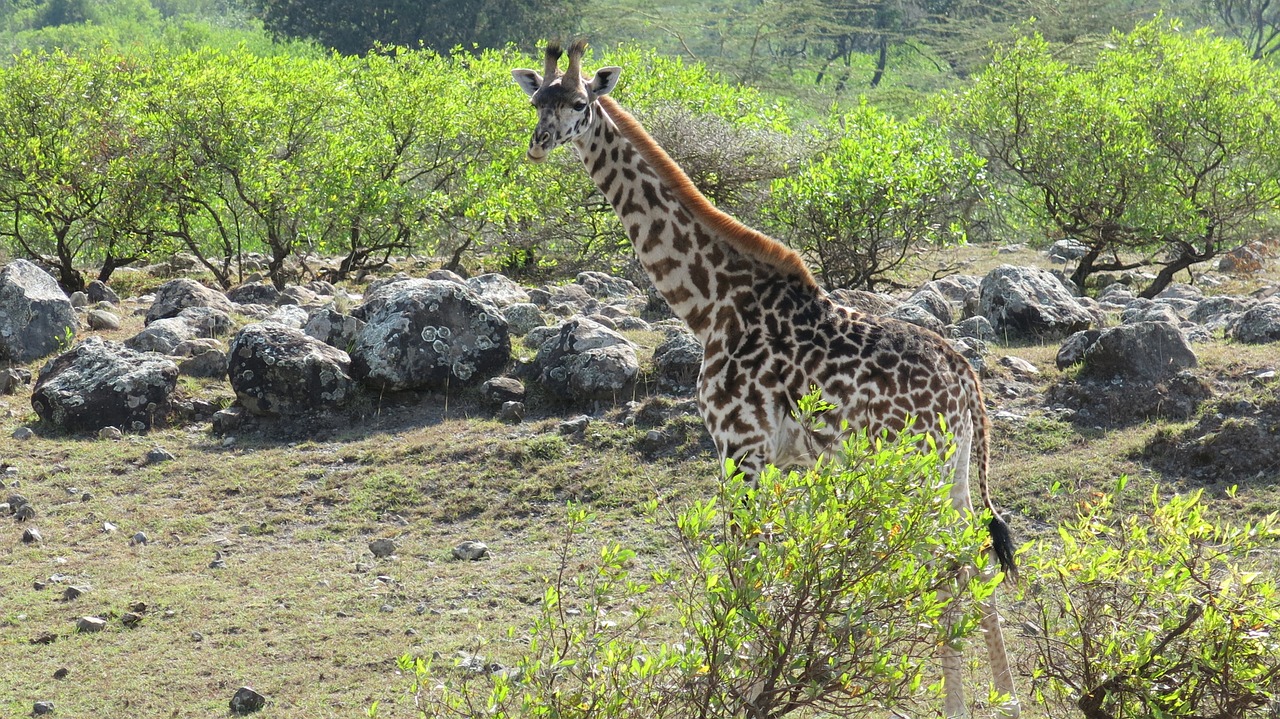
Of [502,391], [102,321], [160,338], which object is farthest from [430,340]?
[102,321]

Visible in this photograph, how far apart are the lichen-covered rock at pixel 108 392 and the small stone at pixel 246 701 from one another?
5.49 metres

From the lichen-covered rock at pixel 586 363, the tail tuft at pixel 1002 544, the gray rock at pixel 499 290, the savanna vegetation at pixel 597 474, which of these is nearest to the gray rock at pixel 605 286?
the savanna vegetation at pixel 597 474

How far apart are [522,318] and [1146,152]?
35.1 ft

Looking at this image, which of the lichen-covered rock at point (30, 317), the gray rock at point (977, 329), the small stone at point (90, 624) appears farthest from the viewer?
the gray rock at point (977, 329)

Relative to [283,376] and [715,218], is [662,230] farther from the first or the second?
[283,376]

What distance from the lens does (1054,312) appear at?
13828 millimetres

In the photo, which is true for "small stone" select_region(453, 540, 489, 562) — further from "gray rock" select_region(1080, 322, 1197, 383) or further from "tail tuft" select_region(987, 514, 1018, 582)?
"gray rock" select_region(1080, 322, 1197, 383)

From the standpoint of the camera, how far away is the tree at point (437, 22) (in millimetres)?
49469

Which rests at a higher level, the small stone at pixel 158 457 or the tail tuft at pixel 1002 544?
the tail tuft at pixel 1002 544

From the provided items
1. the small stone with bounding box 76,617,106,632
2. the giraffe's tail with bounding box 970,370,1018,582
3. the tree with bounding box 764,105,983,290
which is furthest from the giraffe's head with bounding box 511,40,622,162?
the tree with bounding box 764,105,983,290

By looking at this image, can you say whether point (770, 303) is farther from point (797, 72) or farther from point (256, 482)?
point (797, 72)

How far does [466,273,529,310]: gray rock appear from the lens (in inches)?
598

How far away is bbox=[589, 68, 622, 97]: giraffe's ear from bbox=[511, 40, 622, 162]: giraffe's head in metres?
0.01

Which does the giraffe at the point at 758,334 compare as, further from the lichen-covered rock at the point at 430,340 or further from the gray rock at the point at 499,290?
the gray rock at the point at 499,290
